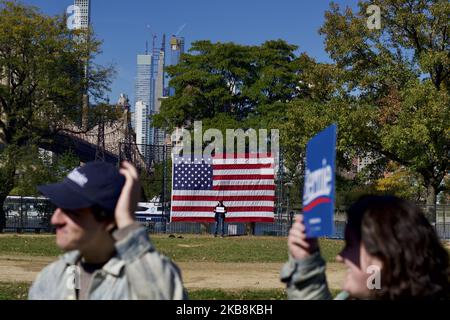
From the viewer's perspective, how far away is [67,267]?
2.70 m

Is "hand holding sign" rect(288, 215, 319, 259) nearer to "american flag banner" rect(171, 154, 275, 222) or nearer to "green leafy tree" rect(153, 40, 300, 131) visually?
"american flag banner" rect(171, 154, 275, 222)

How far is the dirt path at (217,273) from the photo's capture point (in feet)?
35.9

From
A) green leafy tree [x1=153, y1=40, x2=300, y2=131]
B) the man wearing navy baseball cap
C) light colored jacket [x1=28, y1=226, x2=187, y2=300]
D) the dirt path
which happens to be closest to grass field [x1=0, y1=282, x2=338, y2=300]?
the dirt path

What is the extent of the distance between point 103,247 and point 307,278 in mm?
689

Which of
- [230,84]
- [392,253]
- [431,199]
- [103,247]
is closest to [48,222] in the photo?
[230,84]

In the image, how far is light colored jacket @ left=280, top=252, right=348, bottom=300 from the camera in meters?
2.49

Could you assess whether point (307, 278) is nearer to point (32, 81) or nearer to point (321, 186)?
point (321, 186)

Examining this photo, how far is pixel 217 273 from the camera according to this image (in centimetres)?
1280

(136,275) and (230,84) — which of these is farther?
(230,84)

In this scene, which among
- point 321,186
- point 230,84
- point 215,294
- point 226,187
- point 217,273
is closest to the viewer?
point 321,186

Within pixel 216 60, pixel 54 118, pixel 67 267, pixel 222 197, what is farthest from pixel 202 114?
pixel 67 267

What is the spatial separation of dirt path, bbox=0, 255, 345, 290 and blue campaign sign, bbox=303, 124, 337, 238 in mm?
7988

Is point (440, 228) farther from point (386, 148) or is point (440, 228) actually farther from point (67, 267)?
point (67, 267)

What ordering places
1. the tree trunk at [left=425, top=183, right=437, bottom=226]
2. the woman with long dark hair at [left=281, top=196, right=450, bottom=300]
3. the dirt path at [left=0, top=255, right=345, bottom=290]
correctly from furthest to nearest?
the tree trunk at [left=425, top=183, right=437, bottom=226] < the dirt path at [left=0, top=255, right=345, bottom=290] < the woman with long dark hair at [left=281, top=196, right=450, bottom=300]
